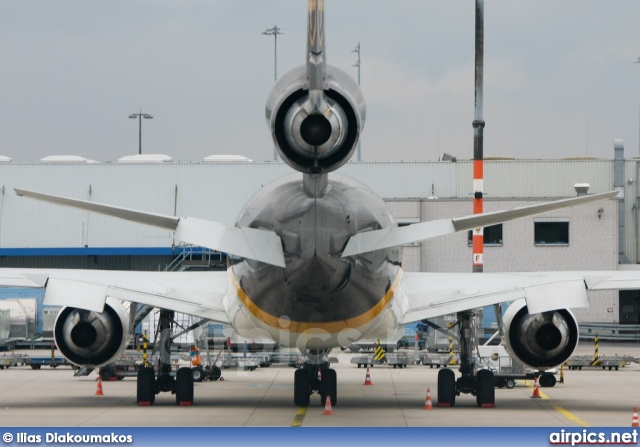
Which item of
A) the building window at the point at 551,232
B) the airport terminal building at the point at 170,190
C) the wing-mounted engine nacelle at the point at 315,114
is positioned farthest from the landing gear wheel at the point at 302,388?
the building window at the point at 551,232

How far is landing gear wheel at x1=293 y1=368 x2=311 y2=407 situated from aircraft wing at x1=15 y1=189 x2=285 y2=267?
26.3ft

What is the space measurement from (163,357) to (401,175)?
38.4 m

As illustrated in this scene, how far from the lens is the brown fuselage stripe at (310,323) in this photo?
20484 mm

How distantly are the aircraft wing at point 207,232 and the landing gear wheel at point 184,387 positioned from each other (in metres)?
8.57

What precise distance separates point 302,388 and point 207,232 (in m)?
9.48

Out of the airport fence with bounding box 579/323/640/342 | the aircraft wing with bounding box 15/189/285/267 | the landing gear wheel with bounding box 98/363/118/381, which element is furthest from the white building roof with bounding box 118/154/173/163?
the aircraft wing with bounding box 15/189/285/267

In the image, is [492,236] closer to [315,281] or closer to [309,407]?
[309,407]

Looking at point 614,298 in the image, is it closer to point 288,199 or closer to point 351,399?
point 351,399

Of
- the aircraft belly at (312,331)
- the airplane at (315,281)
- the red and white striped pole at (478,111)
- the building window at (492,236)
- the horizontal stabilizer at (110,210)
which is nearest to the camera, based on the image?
the airplane at (315,281)

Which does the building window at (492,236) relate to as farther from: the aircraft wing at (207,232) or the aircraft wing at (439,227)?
the aircraft wing at (207,232)

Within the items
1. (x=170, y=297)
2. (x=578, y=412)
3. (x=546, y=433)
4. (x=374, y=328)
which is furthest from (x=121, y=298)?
(x=546, y=433)

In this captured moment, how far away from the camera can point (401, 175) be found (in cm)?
6300

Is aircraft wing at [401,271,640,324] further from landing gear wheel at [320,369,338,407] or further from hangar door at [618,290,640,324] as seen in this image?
hangar door at [618,290,640,324]

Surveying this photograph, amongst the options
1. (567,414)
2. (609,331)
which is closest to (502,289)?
(567,414)
